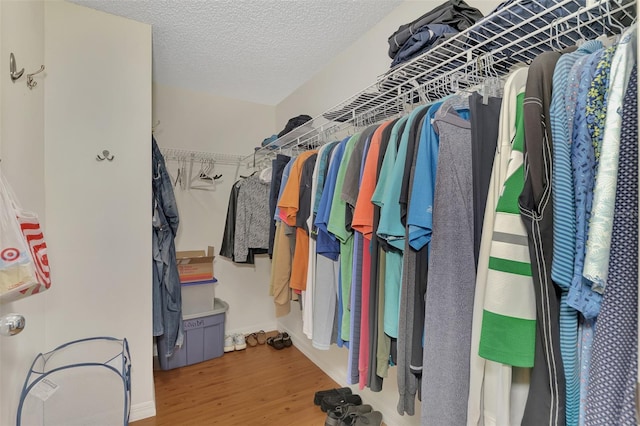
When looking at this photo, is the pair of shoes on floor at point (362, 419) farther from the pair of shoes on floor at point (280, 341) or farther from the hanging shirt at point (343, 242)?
the pair of shoes on floor at point (280, 341)

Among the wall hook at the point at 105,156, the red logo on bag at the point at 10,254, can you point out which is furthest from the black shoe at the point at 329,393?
the wall hook at the point at 105,156

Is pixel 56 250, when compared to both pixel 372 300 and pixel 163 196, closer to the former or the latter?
pixel 163 196

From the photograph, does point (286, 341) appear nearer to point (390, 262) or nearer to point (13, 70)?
point (390, 262)

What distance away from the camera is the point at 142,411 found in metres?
1.82

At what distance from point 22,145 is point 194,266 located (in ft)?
5.00

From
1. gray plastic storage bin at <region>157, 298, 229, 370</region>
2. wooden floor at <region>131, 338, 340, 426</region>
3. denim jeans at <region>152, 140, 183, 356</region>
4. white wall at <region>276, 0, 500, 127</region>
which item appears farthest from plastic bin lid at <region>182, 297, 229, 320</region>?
white wall at <region>276, 0, 500, 127</region>

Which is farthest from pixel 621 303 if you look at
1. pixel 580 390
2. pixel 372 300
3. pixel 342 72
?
pixel 342 72

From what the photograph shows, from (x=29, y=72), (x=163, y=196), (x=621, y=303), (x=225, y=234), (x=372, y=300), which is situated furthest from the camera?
(x=225, y=234)

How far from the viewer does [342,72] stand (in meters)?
2.17

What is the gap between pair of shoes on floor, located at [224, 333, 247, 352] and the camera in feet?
8.87

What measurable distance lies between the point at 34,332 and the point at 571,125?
2117mm

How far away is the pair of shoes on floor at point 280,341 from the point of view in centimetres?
276

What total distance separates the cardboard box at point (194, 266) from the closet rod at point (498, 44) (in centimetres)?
181

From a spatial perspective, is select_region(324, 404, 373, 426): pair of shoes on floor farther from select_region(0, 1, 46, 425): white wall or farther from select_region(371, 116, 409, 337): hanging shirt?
select_region(0, 1, 46, 425): white wall
